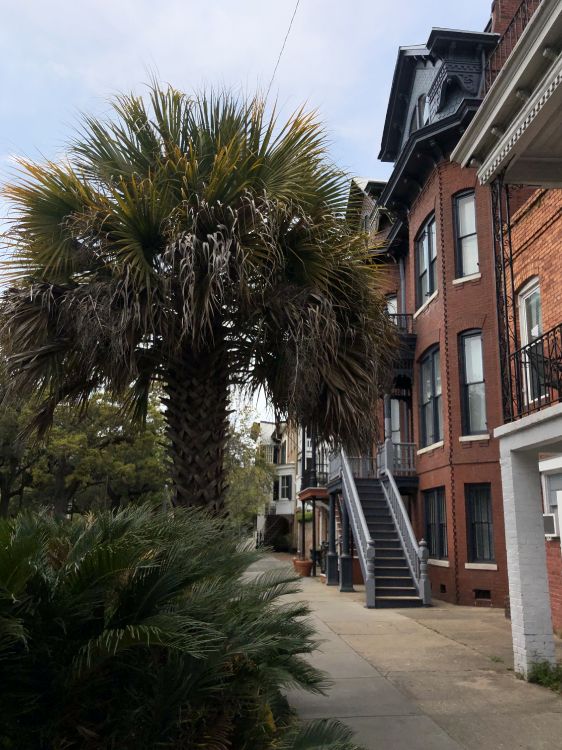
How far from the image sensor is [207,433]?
25.0ft

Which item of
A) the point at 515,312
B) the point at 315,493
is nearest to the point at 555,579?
the point at 515,312

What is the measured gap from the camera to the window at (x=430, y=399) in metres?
17.5

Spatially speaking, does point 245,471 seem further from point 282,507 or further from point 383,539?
point 282,507

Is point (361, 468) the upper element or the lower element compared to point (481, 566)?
upper

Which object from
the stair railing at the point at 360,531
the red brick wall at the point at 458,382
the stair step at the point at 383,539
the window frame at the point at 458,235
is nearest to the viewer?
the stair railing at the point at 360,531

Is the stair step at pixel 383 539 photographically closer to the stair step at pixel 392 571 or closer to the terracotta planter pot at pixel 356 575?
the stair step at pixel 392 571

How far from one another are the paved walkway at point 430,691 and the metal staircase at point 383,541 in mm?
2398

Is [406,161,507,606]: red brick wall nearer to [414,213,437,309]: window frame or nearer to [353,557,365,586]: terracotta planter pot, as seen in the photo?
[414,213,437,309]: window frame

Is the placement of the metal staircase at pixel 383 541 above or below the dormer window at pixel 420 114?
below

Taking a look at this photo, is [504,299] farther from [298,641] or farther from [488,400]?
[488,400]

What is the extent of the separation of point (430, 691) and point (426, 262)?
42.6 feet

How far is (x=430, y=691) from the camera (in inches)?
292

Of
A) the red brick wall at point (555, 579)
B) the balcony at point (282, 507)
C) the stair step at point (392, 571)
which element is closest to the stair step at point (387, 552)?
the stair step at point (392, 571)

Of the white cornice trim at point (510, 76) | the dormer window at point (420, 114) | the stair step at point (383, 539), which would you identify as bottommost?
the stair step at point (383, 539)
